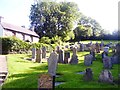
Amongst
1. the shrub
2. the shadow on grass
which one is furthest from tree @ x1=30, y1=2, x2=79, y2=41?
the shadow on grass

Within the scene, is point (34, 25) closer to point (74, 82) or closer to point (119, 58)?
point (119, 58)

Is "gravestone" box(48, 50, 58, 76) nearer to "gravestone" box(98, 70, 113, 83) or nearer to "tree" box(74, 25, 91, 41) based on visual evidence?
"gravestone" box(98, 70, 113, 83)

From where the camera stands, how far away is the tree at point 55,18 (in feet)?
216

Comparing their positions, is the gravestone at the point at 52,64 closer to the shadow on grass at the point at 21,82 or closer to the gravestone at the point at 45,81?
the gravestone at the point at 45,81

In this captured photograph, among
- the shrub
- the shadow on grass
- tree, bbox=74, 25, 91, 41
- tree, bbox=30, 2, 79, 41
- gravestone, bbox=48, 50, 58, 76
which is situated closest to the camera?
gravestone, bbox=48, 50, 58, 76

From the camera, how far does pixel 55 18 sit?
6606cm

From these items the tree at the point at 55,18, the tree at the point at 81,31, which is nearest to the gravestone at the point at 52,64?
the tree at the point at 55,18

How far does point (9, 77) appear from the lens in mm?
15797

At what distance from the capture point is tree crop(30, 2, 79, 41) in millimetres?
65750

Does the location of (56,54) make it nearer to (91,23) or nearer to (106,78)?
(106,78)

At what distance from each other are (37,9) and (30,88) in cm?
5790

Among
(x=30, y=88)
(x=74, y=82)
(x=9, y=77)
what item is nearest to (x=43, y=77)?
(x=30, y=88)

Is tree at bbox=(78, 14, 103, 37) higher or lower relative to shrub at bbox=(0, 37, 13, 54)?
higher


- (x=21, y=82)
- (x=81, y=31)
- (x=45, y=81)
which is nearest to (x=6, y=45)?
(x=21, y=82)
